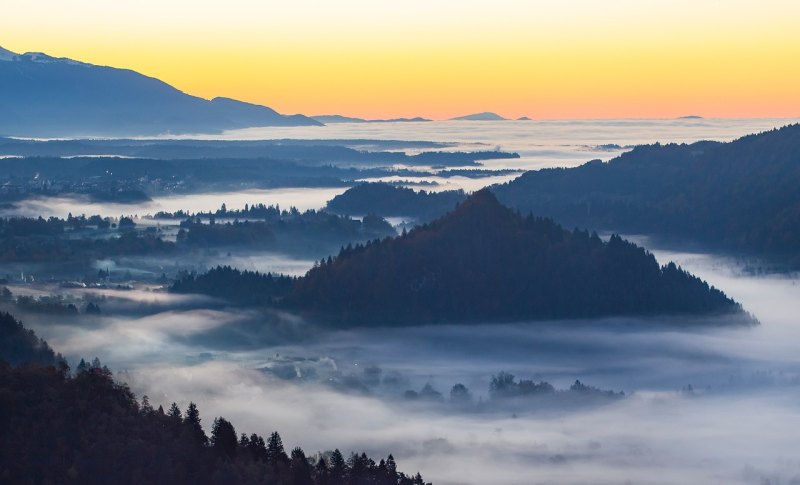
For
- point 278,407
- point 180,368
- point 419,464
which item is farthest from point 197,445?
point 180,368

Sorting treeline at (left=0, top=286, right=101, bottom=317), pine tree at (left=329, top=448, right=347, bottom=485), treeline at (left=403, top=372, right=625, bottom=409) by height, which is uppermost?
pine tree at (left=329, top=448, right=347, bottom=485)

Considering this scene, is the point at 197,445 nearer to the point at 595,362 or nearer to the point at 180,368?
the point at 180,368

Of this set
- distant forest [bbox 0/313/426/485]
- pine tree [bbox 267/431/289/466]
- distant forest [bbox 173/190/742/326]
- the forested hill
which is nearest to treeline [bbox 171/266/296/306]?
distant forest [bbox 173/190/742/326]

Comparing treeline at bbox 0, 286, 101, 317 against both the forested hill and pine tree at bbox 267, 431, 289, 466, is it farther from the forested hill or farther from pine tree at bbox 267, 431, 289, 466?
pine tree at bbox 267, 431, 289, 466

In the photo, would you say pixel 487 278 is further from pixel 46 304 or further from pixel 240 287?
pixel 46 304

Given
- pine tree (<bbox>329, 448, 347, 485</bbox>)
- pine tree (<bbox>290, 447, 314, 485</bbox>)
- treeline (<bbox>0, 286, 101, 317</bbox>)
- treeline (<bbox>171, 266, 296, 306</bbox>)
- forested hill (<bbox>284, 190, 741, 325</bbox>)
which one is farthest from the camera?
treeline (<bbox>171, 266, 296, 306</bbox>)

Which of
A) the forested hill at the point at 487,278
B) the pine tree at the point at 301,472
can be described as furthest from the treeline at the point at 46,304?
the pine tree at the point at 301,472

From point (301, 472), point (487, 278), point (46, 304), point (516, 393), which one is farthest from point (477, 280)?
point (301, 472)

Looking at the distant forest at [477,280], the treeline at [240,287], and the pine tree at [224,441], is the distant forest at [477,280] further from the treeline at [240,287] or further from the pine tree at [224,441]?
the pine tree at [224,441]
